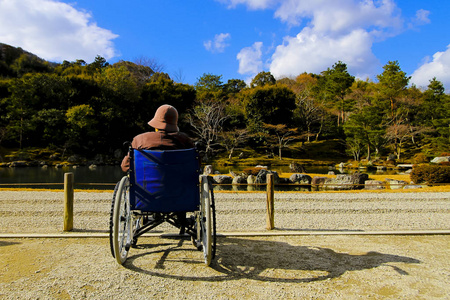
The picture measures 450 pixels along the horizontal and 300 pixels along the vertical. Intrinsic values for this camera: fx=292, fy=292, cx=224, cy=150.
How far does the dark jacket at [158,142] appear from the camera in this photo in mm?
2398

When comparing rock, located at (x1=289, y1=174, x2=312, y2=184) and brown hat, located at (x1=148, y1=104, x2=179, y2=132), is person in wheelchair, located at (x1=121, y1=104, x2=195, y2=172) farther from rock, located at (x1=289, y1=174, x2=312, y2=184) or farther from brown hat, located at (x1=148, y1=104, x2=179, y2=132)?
rock, located at (x1=289, y1=174, x2=312, y2=184)

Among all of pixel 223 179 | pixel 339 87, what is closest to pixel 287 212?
pixel 223 179

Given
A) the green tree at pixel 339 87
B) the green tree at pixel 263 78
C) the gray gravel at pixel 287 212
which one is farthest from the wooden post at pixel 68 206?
the green tree at pixel 263 78

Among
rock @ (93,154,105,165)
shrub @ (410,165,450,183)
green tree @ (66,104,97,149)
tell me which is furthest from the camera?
green tree @ (66,104,97,149)

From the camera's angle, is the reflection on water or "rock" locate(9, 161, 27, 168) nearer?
the reflection on water

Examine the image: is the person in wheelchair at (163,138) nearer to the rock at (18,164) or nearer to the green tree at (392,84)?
the rock at (18,164)

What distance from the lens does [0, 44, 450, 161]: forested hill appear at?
963 inches

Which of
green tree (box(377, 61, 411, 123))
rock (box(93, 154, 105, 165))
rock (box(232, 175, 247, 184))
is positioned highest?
green tree (box(377, 61, 411, 123))

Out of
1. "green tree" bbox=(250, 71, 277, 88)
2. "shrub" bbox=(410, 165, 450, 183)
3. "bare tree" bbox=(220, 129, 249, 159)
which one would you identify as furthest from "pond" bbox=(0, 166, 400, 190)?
"green tree" bbox=(250, 71, 277, 88)

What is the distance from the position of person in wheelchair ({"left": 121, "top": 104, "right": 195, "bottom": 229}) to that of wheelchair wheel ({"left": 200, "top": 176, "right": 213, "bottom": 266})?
0.25 meters

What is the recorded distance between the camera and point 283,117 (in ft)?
92.9

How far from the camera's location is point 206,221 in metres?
2.29

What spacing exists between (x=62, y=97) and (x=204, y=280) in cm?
2892

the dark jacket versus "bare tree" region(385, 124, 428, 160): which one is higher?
"bare tree" region(385, 124, 428, 160)
